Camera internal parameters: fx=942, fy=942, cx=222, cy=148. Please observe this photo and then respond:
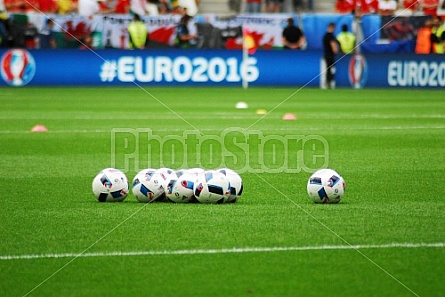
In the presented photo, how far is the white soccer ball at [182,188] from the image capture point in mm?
9674

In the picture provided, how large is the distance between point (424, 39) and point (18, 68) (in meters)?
15.0

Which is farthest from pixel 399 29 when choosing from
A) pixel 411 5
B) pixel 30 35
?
pixel 30 35

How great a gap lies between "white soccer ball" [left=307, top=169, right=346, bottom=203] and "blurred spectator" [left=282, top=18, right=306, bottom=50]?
26.4 m

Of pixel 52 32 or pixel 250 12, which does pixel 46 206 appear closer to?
pixel 52 32

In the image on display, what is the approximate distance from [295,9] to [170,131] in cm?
2175

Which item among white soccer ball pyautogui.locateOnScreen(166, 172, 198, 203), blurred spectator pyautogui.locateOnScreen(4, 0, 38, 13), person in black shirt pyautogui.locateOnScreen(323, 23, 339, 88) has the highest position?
blurred spectator pyautogui.locateOnScreen(4, 0, 38, 13)

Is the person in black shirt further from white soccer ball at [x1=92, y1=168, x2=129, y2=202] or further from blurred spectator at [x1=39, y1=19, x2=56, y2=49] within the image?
white soccer ball at [x1=92, y1=168, x2=129, y2=202]

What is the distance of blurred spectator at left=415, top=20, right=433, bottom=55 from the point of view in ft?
115

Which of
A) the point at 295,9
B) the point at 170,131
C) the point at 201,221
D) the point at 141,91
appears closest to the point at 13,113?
the point at 170,131

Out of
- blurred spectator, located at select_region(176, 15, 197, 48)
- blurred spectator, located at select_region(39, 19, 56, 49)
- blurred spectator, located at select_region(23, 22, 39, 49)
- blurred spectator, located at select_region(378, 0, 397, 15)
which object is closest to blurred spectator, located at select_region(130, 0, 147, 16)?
blurred spectator, located at select_region(176, 15, 197, 48)

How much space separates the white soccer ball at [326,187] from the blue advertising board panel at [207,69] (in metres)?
23.5

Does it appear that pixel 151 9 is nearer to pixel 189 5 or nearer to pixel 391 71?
pixel 189 5

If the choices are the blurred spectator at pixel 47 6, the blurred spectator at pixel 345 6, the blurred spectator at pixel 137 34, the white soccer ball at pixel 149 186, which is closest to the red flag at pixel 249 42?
the blurred spectator at pixel 137 34

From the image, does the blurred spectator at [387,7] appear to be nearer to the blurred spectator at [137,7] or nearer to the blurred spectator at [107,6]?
the blurred spectator at [137,7]
